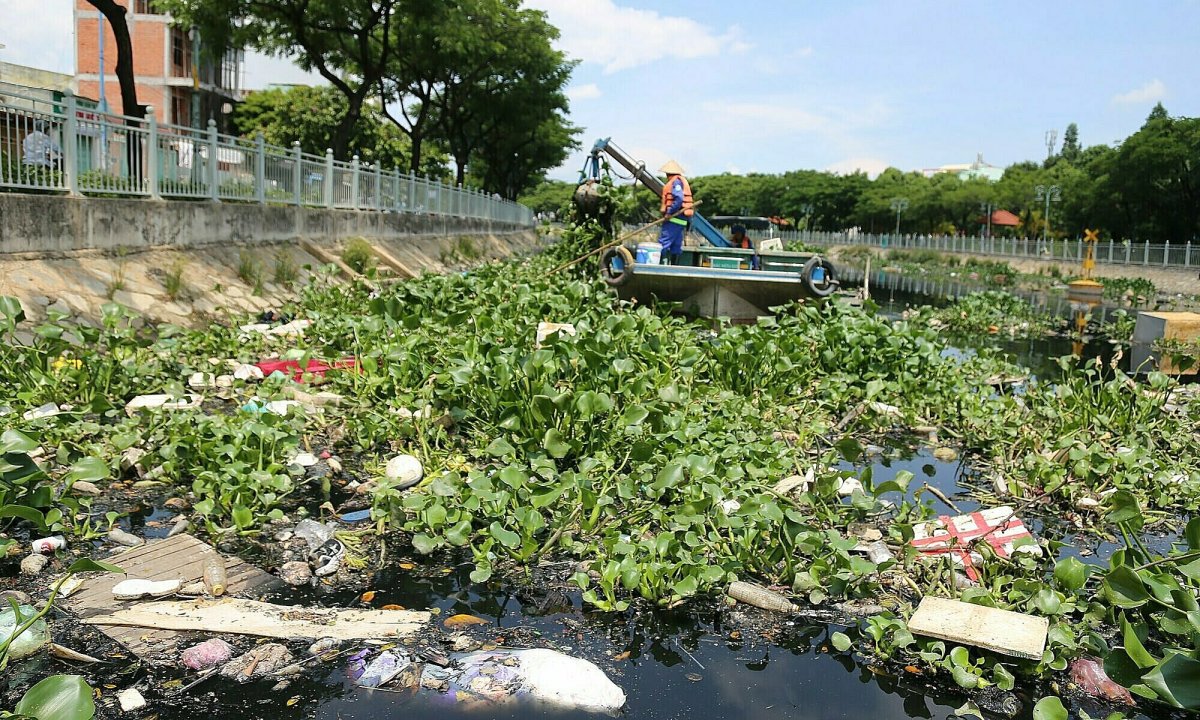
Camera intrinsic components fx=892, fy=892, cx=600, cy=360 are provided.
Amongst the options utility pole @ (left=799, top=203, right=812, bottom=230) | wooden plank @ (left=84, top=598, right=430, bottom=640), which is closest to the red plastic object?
wooden plank @ (left=84, top=598, right=430, bottom=640)

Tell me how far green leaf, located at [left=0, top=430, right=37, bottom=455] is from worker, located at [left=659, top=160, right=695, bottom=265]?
10583 mm

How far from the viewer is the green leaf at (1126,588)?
2.59 m

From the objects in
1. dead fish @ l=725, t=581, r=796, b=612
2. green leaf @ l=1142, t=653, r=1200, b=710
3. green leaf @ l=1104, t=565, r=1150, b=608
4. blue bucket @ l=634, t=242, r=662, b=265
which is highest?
blue bucket @ l=634, t=242, r=662, b=265

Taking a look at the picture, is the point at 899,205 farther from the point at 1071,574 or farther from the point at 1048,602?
the point at 1048,602

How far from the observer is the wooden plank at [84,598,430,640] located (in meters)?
2.92

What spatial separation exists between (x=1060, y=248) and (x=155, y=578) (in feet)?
124

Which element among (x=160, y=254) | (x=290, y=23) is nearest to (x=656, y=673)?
(x=160, y=254)

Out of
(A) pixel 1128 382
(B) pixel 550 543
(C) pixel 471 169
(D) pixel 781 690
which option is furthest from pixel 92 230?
(C) pixel 471 169

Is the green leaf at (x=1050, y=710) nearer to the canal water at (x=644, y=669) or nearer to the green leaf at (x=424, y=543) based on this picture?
the canal water at (x=644, y=669)

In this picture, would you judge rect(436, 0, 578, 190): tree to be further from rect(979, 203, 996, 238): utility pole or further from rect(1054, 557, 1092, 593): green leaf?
rect(979, 203, 996, 238): utility pole

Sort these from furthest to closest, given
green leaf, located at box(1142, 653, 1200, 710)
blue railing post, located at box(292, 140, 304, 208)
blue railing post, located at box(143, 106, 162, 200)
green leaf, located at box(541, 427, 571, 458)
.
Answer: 1. blue railing post, located at box(292, 140, 304, 208)
2. blue railing post, located at box(143, 106, 162, 200)
3. green leaf, located at box(541, 427, 571, 458)
4. green leaf, located at box(1142, 653, 1200, 710)

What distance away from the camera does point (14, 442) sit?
3191mm

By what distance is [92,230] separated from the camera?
25.4ft

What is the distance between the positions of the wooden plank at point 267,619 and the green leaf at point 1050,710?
1.90 m
